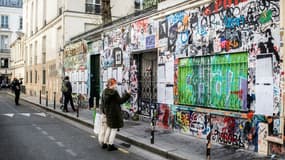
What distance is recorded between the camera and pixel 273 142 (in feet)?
26.5

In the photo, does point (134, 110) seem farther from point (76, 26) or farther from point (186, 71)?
point (76, 26)

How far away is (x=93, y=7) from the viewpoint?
27047mm

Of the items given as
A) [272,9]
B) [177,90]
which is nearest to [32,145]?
[177,90]

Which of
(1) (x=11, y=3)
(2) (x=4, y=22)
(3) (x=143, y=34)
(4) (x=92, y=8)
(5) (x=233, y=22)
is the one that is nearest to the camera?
(5) (x=233, y=22)

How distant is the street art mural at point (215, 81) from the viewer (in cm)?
928

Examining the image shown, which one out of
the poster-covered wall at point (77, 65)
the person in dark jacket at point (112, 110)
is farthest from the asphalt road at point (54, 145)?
the poster-covered wall at point (77, 65)

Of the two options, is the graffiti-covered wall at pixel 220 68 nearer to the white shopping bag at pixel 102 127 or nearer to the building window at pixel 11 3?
the white shopping bag at pixel 102 127

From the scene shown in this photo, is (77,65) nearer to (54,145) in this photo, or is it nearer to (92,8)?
(92,8)

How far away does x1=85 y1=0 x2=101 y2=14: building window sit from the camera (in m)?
26.7

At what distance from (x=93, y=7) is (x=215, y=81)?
720 inches

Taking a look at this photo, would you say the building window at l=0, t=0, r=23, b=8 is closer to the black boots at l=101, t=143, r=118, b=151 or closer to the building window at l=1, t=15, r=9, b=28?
the building window at l=1, t=15, r=9, b=28

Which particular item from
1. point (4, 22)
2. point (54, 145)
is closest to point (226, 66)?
point (54, 145)

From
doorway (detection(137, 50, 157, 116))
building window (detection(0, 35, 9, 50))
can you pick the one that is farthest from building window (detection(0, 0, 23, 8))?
doorway (detection(137, 50, 157, 116))

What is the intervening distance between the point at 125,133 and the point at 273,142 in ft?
15.9
